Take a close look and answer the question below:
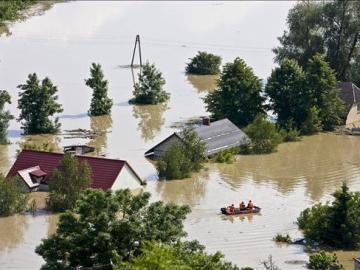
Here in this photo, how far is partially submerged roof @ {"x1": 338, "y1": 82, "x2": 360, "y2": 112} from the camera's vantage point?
47.6m

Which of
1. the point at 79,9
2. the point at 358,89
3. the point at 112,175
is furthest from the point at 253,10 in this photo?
the point at 112,175

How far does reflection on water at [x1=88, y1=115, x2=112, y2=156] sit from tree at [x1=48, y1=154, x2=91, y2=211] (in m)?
7.91

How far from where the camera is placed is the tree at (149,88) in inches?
2015

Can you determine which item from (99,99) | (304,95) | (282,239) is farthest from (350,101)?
(282,239)

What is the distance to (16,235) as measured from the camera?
31156 mm

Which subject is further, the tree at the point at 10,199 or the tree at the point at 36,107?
the tree at the point at 36,107

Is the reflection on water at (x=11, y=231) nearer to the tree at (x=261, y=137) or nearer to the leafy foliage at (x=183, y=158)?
the leafy foliage at (x=183, y=158)

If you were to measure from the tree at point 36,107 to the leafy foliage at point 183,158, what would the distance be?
Result: 8.19m

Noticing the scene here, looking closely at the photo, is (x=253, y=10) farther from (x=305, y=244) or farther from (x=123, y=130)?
(x=305, y=244)

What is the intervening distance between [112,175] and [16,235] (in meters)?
4.55

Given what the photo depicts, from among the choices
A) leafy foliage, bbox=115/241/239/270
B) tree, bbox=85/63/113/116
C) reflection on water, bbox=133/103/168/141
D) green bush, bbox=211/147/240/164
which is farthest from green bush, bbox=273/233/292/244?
tree, bbox=85/63/113/116

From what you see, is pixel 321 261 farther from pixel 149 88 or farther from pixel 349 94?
pixel 149 88

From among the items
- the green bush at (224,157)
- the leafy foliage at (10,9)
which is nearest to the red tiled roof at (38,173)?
the green bush at (224,157)

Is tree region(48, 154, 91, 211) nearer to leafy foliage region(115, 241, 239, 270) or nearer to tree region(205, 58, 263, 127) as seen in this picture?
leafy foliage region(115, 241, 239, 270)
